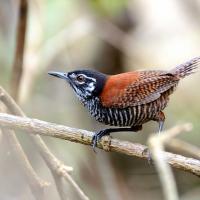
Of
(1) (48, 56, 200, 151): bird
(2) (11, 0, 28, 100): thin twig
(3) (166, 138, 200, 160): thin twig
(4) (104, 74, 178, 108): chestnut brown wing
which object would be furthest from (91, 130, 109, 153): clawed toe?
(2) (11, 0, 28, 100): thin twig

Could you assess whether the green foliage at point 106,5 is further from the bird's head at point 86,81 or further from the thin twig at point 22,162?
the thin twig at point 22,162

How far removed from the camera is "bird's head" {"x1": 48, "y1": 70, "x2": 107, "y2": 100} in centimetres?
421

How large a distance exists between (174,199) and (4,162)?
4.51 feet

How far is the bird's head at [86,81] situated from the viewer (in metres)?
4.21

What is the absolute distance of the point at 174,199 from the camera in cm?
272

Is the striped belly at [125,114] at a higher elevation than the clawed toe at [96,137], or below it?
higher

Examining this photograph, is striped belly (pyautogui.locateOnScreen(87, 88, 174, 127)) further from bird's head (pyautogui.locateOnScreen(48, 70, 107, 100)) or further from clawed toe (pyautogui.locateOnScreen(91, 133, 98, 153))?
clawed toe (pyautogui.locateOnScreen(91, 133, 98, 153))

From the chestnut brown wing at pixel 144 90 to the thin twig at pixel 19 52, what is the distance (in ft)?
2.89

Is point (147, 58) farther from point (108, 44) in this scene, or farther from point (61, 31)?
→ point (61, 31)

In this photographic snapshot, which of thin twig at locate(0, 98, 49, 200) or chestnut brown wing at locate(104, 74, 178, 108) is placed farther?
chestnut brown wing at locate(104, 74, 178, 108)

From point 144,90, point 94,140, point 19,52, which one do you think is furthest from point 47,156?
point 19,52

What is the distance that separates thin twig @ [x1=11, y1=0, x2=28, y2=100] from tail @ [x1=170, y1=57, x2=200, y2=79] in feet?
3.55

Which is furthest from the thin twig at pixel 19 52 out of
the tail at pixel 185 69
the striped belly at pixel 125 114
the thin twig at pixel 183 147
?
the thin twig at pixel 183 147

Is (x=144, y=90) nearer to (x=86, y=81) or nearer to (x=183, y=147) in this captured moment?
(x=86, y=81)
